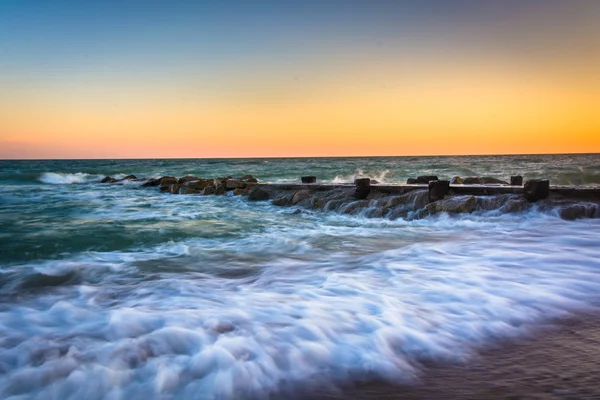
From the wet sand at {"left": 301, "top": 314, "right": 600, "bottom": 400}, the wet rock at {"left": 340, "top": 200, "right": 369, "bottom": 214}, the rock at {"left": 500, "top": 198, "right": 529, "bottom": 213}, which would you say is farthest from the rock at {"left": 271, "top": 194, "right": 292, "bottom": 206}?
the wet sand at {"left": 301, "top": 314, "right": 600, "bottom": 400}

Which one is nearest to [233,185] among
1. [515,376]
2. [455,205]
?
[455,205]

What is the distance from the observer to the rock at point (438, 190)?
9344 mm

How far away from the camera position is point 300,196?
12.3m

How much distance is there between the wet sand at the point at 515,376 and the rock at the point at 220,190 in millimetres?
14350

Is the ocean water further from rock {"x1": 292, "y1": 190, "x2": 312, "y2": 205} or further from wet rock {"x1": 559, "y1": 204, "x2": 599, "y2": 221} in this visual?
rock {"x1": 292, "y1": 190, "x2": 312, "y2": 205}

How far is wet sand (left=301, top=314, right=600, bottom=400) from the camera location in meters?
2.03

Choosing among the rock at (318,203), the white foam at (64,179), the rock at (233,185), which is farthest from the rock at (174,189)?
the white foam at (64,179)

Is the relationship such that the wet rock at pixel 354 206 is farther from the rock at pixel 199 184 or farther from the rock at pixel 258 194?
the rock at pixel 199 184

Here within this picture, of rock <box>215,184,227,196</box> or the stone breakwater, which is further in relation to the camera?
rock <box>215,184,227,196</box>

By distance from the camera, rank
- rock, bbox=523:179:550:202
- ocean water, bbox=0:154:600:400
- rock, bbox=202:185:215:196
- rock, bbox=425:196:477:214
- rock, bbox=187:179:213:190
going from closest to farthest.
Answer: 1. ocean water, bbox=0:154:600:400
2. rock, bbox=523:179:550:202
3. rock, bbox=425:196:477:214
4. rock, bbox=202:185:215:196
5. rock, bbox=187:179:213:190

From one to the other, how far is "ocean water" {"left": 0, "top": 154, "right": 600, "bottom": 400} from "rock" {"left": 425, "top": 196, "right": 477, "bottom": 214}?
1.04 m

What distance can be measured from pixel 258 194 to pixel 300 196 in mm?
2170

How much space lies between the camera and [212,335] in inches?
113

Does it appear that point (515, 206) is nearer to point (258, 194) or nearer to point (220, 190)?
point (258, 194)
